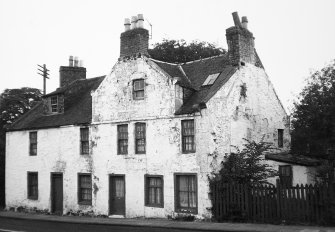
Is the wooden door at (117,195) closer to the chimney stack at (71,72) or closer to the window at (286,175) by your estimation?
the window at (286,175)

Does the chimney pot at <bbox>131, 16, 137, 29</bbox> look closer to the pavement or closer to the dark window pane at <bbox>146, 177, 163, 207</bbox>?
the dark window pane at <bbox>146, 177, 163, 207</bbox>

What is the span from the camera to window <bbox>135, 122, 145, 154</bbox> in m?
22.0

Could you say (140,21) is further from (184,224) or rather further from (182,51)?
(182,51)

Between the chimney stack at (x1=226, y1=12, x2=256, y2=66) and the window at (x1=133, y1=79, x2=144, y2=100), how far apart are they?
514 centimetres

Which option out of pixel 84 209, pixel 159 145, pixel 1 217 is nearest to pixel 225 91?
pixel 159 145

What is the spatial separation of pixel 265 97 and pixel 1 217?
17.7 meters

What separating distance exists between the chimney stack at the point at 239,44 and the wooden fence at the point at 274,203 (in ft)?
23.8

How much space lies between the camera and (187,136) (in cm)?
2034

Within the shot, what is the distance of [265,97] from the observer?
23844 mm

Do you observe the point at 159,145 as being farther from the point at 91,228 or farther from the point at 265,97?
the point at 265,97

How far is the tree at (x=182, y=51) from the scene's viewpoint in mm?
40312

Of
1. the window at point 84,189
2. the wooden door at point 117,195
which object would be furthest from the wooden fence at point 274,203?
the window at point 84,189

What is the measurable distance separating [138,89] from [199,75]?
12.2 feet

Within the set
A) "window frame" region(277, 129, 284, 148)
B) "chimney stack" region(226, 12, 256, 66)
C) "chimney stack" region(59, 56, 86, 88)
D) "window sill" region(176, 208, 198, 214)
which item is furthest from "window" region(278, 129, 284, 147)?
"chimney stack" region(59, 56, 86, 88)
